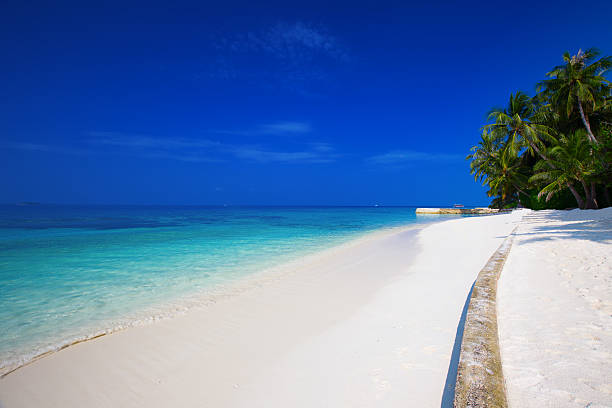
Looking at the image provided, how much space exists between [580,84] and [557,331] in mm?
23408

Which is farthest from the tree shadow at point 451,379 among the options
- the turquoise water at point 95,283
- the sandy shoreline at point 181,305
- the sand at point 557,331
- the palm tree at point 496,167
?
the palm tree at point 496,167

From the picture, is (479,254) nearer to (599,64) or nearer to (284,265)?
(284,265)

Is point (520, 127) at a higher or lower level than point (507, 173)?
higher

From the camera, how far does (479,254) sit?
319 inches

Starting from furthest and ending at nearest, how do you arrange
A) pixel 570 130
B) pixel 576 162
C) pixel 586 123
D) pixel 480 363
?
pixel 570 130 < pixel 586 123 < pixel 576 162 < pixel 480 363

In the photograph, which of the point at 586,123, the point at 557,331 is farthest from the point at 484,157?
the point at 557,331

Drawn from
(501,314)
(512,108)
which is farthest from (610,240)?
(512,108)

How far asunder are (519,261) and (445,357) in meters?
4.58

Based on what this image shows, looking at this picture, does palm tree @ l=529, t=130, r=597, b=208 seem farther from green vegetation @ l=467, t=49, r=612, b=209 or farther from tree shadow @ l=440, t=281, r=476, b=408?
tree shadow @ l=440, t=281, r=476, b=408

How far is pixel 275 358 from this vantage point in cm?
308

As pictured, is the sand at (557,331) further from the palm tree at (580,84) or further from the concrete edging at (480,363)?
the palm tree at (580,84)

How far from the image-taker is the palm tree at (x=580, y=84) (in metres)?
17.7

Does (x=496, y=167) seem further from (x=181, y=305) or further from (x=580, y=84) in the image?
(x=181, y=305)

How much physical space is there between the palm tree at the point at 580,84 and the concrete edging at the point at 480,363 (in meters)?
22.2
